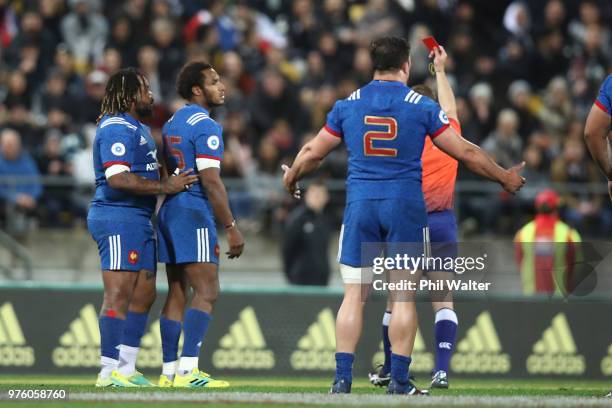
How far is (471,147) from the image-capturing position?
31.0ft

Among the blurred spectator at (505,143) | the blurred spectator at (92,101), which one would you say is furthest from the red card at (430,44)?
the blurred spectator at (92,101)

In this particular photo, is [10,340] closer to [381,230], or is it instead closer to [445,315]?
[445,315]

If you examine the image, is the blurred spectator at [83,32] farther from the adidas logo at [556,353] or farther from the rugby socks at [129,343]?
the rugby socks at [129,343]

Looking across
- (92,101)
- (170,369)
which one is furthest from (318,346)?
(92,101)

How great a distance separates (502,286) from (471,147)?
6.96 m

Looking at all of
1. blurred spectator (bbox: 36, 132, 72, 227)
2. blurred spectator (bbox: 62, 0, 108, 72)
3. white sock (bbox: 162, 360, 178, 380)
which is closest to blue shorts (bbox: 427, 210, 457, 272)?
white sock (bbox: 162, 360, 178, 380)

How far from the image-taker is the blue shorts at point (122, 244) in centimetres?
1043

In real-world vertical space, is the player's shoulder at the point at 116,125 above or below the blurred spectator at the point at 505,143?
below

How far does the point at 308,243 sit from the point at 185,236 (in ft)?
19.2

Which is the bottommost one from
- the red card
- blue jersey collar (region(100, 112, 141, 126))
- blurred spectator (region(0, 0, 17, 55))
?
blue jersey collar (region(100, 112, 141, 126))

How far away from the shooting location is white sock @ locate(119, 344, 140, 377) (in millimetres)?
10711

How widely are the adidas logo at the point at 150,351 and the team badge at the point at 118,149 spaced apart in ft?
16.1

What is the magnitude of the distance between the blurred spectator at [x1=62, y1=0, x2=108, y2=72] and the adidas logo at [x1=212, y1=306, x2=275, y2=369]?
19.4ft

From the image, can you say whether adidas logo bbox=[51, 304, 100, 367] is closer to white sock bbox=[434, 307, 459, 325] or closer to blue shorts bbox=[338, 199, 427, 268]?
white sock bbox=[434, 307, 459, 325]
